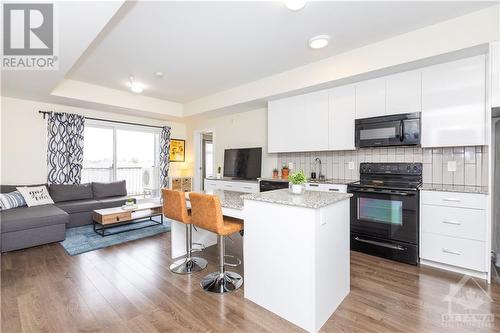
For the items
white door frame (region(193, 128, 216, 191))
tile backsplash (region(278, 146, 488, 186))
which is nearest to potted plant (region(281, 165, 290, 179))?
tile backsplash (region(278, 146, 488, 186))

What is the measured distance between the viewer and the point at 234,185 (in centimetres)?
495

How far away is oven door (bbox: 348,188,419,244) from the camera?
9.14 ft

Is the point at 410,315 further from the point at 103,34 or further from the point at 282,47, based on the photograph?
the point at 103,34

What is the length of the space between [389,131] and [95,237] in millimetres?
4678

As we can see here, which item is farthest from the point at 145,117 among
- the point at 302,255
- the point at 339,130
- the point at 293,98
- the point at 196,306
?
the point at 302,255

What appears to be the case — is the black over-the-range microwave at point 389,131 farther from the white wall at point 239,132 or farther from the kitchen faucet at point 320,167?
the white wall at point 239,132

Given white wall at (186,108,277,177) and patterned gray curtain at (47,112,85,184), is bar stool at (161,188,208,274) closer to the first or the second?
white wall at (186,108,277,177)

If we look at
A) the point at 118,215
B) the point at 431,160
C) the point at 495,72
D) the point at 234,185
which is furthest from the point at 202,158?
the point at 495,72

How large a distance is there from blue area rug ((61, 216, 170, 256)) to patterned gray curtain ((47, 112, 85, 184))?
49.6 inches

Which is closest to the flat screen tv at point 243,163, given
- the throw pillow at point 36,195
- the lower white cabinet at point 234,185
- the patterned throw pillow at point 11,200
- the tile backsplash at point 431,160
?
the lower white cabinet at point 234,185

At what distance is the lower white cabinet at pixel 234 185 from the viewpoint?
4582mm

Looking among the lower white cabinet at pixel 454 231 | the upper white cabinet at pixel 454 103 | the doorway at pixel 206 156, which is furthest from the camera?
the doorway at pixel 206 156

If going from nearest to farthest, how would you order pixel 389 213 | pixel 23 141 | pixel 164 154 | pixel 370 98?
pixel 389 213
pixel 370 98
pixel 23 141
pixel 164 154

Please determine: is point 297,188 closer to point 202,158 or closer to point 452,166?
point 452,166
